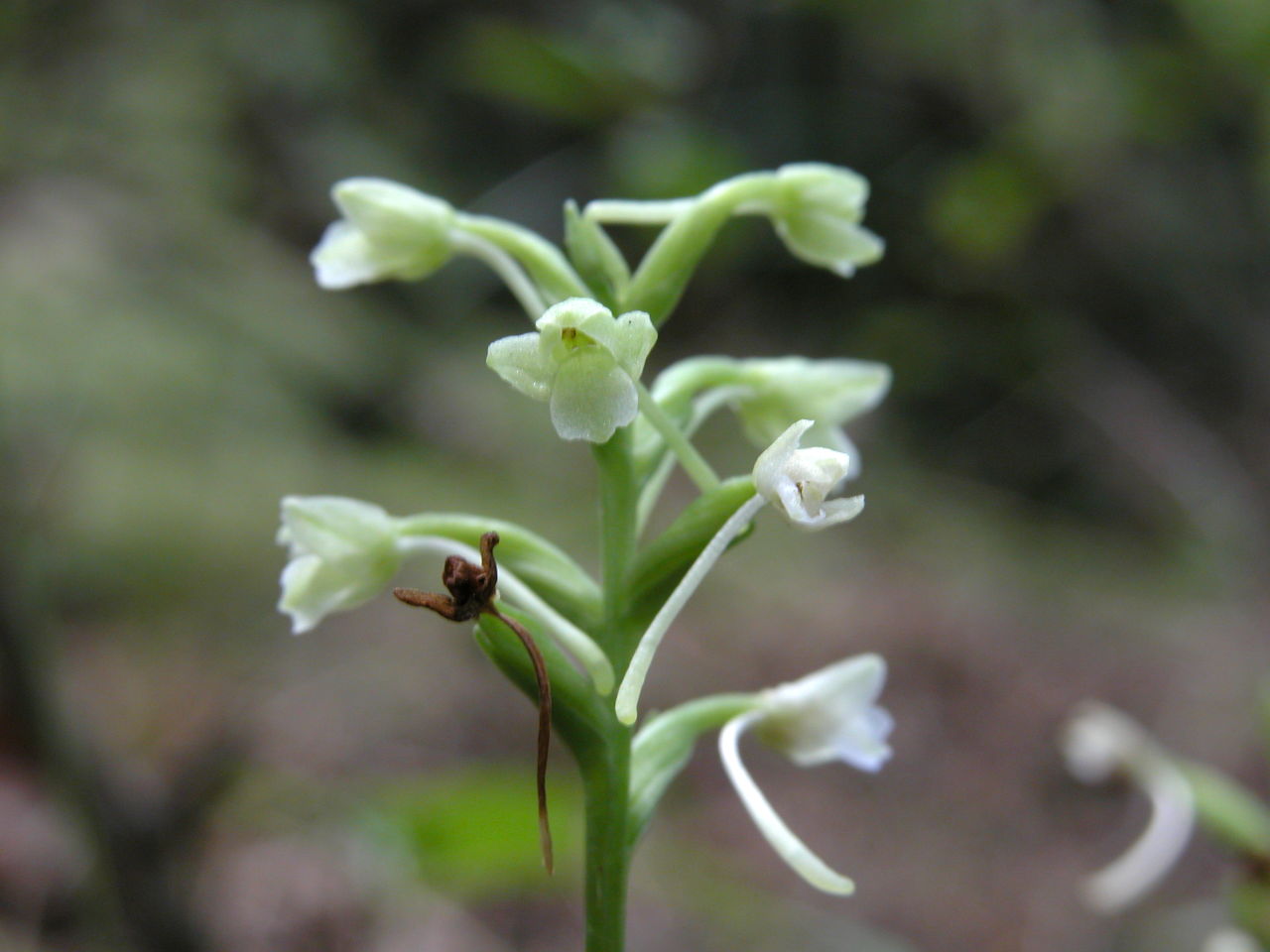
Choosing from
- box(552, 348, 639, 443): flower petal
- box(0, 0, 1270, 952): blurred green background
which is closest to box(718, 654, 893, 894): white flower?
box(552, 348, 639, 443): flower petal

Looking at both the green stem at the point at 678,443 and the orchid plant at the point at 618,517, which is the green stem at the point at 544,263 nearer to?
the orchid plant at the point at 618,517

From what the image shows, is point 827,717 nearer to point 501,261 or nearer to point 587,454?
point 501,261

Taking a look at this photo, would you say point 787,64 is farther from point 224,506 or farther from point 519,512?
point 224,506

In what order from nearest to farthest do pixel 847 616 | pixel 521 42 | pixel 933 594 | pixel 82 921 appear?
pixel 82 921
pixel 521 42
pixel 847 616
pixel 933 594

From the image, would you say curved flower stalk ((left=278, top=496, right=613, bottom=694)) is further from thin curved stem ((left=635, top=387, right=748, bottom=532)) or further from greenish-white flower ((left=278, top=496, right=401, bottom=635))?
thin curved stem ((left=635, top=387, right=748, bottom=532))

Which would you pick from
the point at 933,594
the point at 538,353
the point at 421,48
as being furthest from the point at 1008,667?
the point at 421,48

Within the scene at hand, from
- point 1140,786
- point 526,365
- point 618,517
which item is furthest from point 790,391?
point 1140,786

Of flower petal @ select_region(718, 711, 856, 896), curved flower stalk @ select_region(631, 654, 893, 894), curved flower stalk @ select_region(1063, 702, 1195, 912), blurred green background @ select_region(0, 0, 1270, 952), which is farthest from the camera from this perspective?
blurred green background @ select_region(0, 0, 1270, 952)
